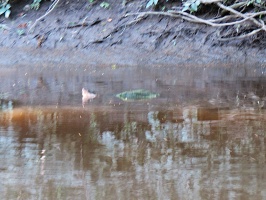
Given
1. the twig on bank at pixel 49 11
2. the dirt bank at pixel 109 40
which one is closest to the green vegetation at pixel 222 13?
the dirt bank at pixel 109 40

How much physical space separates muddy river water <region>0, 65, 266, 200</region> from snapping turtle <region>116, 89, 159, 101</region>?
0.11 metres

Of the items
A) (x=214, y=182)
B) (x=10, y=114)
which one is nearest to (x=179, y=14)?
(x=10, y=114)

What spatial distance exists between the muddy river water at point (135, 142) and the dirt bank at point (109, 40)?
2.57 metres

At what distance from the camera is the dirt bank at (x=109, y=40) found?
364 inches

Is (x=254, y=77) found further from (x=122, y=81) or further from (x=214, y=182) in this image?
(x=214, y=182)

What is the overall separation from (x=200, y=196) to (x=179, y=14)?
24.7ft

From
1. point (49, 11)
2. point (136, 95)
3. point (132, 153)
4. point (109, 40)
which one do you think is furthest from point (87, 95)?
point (49, 11)

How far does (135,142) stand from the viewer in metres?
3.72

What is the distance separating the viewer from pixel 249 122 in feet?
14.1

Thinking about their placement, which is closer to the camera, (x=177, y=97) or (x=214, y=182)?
(x=214, y=182)

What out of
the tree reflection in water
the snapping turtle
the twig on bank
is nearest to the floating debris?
the snapping turtle

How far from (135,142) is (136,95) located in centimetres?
193

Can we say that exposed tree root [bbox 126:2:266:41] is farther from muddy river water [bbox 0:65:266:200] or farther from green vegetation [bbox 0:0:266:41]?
muddy river water [bbox 0:65:266:200]

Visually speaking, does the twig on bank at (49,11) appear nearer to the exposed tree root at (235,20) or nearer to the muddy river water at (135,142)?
the exposed tree root at (235,20)
